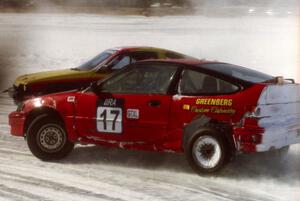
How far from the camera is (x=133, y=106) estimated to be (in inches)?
262

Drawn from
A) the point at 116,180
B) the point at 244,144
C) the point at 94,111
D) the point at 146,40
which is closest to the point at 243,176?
the point at 244,144

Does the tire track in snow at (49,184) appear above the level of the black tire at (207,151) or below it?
below

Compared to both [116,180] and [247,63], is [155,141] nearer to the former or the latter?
[116,180]

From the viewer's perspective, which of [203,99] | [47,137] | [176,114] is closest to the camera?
[203,99]

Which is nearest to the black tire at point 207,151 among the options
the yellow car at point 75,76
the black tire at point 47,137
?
the black tire at point 47,137

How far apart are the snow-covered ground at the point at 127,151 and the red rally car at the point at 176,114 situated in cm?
32

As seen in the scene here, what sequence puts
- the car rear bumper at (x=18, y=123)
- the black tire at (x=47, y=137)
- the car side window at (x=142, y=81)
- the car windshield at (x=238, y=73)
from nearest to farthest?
the car windshield at (x=238, y=73) → the car side window at (x=142, y=81) → the black tire at (x=47, y=137) → the car rear bumper at (x=18, y=123)

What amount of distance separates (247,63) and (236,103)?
12.8 m

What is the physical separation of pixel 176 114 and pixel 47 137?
1820 mm

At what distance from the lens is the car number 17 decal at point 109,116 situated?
676 centimetres

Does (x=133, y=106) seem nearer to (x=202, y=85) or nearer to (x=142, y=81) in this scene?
(x=142, y=81)

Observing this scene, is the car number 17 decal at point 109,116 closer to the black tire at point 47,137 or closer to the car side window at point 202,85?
the black tire at point 47,137

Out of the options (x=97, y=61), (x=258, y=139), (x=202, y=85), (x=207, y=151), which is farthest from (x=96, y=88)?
(x=97, y=61)

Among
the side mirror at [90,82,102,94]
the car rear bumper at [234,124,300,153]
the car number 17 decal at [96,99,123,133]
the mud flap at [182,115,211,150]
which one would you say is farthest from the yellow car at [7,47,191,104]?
the car rear bumper at [234,124,300,153]
